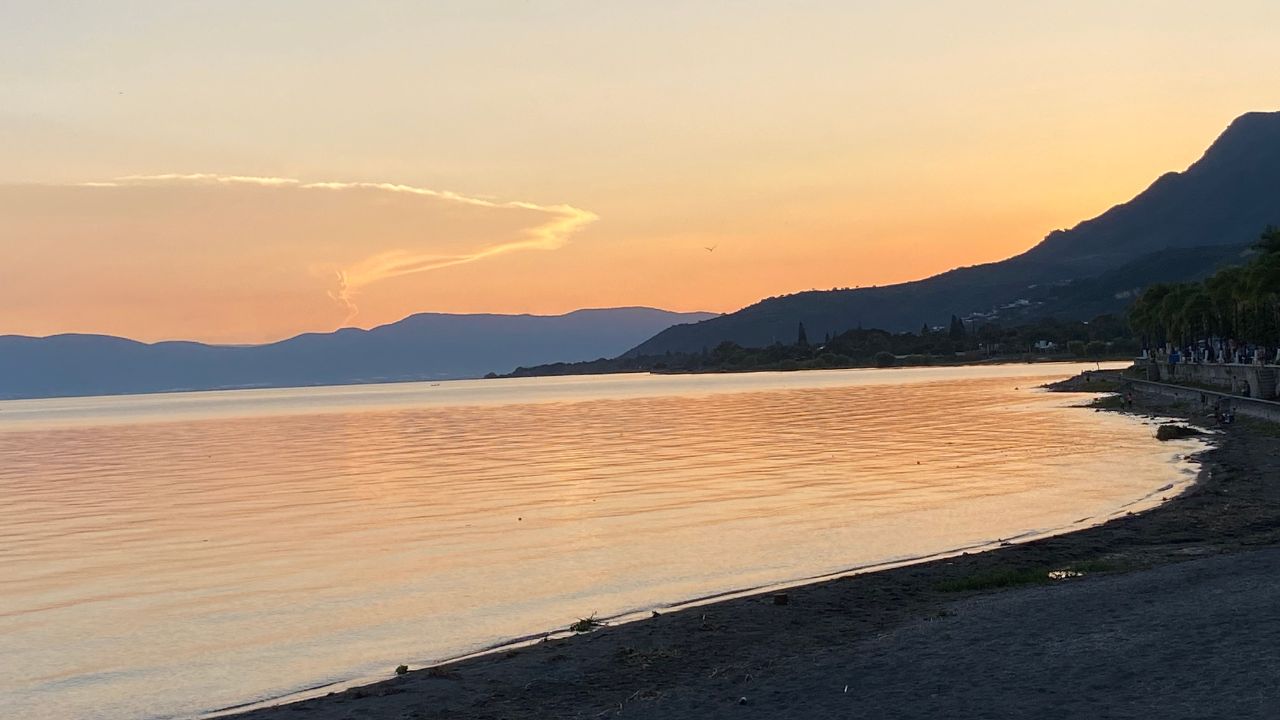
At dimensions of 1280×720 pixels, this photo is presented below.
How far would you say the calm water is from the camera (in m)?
18.8

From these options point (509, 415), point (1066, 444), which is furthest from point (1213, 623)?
point (509, 415)

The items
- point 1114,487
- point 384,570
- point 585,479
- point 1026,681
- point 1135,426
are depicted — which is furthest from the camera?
point 1135,426

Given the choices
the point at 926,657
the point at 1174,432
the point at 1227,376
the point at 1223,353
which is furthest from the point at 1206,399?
the point at 926,657

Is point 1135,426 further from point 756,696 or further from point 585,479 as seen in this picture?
point 756,696

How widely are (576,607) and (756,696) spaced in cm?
837

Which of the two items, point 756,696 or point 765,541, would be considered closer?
point 756,696

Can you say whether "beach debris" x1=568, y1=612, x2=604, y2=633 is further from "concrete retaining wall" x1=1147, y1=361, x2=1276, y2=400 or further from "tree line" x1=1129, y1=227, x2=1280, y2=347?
"tree line" x1=1129, y1=227, x2=1280, y2=347

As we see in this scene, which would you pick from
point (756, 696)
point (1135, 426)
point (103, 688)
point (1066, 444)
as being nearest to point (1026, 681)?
point (756, 696)

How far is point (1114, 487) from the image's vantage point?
118 ft

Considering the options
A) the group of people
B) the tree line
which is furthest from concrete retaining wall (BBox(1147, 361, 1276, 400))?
the tree line

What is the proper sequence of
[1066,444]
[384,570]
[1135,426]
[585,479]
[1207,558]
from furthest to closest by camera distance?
[1135,426], [1066,444], [585,479], [384,570], [1207,558]

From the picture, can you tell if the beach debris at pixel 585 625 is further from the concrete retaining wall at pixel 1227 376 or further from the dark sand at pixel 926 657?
the concrete retaining wall at pixel 1227 376

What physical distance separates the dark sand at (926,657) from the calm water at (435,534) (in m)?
2.55

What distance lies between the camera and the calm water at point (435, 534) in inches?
738
